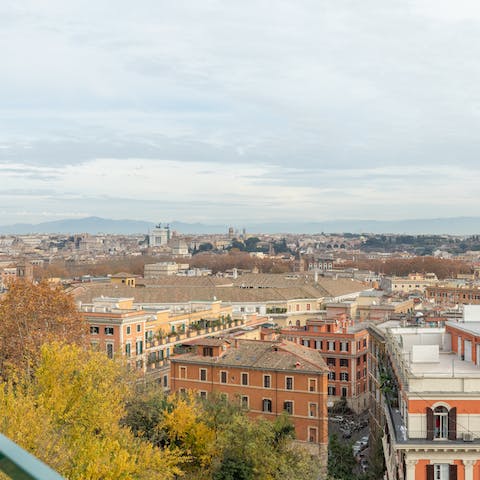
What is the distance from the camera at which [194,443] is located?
2252 centimetres

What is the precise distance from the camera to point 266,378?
31.4m

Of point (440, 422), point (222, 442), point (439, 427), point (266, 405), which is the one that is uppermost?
point (440, 422)

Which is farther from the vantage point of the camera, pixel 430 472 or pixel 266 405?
pixel 266 405

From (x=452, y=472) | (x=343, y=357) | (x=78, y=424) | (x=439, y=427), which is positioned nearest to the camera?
(x=452, y=472)

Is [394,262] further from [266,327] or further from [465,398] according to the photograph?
[465,398]

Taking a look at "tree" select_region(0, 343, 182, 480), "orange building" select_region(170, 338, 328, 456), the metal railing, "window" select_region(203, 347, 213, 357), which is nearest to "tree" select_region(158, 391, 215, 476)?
"tree" select_region(0, 343, 182, 480)

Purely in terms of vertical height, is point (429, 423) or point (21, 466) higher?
point (21, 466)

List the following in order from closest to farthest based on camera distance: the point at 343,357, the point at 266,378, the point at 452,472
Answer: the point at 452,472, the point at 266,378, the point at 343,357

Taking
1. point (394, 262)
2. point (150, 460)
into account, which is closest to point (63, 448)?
point (150, 460)

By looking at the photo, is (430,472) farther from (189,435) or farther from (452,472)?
(189,435)

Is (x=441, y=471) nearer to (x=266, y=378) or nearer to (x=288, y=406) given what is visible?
(x=288, y=406)

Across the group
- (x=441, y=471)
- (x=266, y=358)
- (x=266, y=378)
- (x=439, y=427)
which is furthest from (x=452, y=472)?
(x=266, y=358)

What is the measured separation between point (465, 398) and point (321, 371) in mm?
13980

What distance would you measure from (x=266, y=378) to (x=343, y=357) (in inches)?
477
